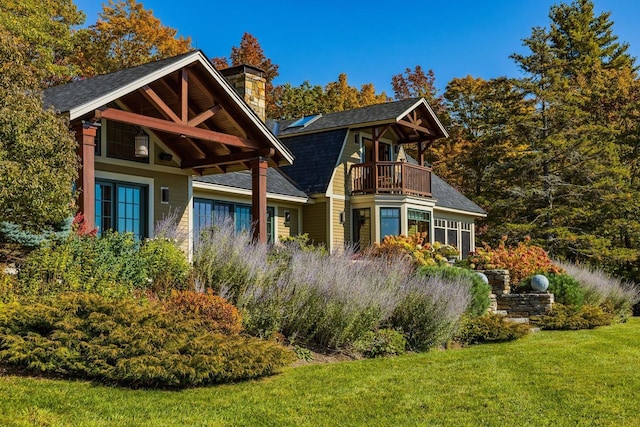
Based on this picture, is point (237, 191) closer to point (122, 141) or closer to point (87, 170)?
point (122, 141)

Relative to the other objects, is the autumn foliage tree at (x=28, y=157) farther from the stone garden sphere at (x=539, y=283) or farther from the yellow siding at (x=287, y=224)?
the yellow siding at (x=287, y=224)

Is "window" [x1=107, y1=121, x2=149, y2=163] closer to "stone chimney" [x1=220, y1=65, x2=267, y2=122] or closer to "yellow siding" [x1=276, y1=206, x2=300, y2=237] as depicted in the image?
"stone chimney" [x1=220, y1=65, x2=267, y2=122]

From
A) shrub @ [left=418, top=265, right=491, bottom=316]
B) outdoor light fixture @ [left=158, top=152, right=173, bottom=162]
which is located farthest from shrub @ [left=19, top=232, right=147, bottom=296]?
outdoor light fixture @ [left=158, top=152, right=173, bottom=162]

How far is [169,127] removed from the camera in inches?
475

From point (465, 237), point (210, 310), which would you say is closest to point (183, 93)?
point (210, 310)

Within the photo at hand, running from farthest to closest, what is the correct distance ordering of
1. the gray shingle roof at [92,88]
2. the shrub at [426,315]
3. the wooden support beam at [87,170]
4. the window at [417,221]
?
the window at [417,221] < the gray shingle roof at [92,88] < the wooden support beam at [87,170] < the shrub at [426,315]

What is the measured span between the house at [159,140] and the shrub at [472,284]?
10.9ft

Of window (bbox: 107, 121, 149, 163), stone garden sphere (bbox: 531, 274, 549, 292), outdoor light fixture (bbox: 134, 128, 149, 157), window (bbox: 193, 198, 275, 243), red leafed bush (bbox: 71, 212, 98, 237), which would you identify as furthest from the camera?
window (bbox: 193, 198, 275, 243)

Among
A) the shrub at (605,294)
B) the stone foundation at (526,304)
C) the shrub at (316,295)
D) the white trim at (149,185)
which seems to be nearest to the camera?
the shrub at (316,295)

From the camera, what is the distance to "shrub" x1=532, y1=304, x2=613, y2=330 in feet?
47.0

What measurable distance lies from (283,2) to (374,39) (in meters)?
3.52

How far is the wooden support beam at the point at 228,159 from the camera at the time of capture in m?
13.7

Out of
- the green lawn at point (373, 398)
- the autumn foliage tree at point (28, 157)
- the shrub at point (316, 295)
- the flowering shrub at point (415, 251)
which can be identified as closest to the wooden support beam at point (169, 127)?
the autumn foliage tree at point (28, 157)

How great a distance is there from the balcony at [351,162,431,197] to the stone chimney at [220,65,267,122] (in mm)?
3518
